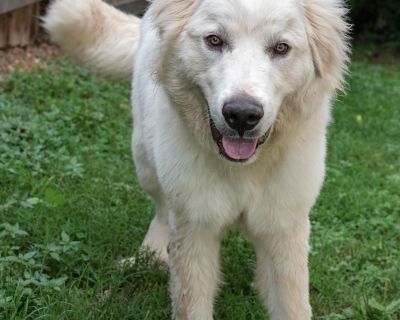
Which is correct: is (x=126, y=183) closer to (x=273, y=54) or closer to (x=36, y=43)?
(x=273, y=54)

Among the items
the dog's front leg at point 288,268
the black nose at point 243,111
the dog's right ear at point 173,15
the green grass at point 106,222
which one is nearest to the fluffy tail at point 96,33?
the green grass at point 106,222

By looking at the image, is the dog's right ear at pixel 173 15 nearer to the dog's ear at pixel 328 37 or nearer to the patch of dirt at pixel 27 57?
the dog's ear at pixel 328 37

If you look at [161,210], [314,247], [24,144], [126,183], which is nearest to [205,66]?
[161,210]

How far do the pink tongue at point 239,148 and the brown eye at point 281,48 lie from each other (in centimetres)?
37

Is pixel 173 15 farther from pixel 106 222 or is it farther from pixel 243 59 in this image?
pixel 106 222

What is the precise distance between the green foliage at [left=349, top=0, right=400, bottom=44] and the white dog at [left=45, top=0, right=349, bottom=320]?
33.1 feet

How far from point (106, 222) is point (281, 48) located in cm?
181

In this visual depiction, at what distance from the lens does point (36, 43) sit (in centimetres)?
752

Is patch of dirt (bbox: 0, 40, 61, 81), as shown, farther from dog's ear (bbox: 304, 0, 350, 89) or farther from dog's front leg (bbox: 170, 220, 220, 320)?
dog's ear (bbox: 304, 0, 350, 89)

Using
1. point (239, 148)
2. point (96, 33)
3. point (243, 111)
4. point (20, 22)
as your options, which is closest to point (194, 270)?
point (239, 148)

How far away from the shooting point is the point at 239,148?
111 inches

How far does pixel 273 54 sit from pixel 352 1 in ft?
33.6

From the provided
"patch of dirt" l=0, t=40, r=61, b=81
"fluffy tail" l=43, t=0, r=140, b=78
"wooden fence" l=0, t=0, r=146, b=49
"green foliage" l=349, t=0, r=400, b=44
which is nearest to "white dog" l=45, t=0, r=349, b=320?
"fluffy tail" l=43, t=0, r=140, b=78

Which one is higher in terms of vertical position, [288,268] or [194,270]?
[288,268]
